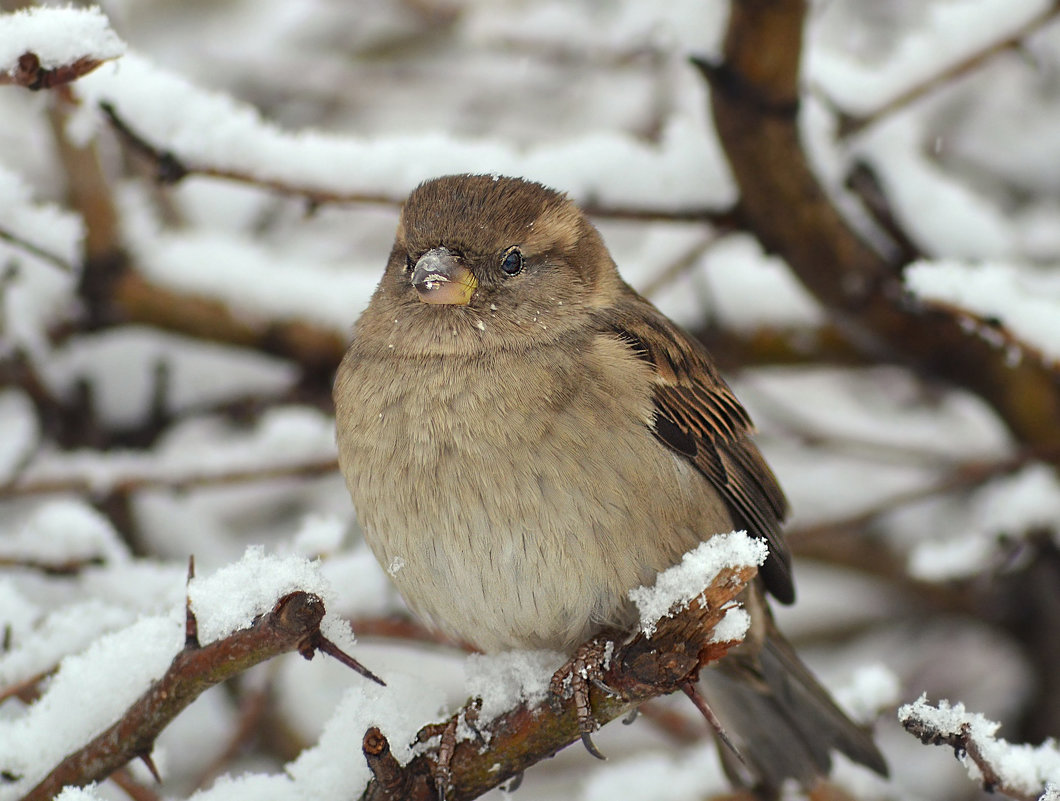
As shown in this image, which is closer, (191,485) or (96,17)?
(96,17)

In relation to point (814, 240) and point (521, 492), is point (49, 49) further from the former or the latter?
point (814, 240)

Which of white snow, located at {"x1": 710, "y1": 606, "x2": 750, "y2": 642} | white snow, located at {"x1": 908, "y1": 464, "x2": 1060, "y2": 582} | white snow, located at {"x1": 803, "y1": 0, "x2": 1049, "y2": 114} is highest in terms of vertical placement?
white snow, located at {"x1": 803, "y1": 0, "x2": 1049, "y2": 114}

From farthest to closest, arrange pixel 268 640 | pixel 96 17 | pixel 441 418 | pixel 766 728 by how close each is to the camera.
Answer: pixel 766 728, pixel 441 418, pixel 96 17, pixel 268 640

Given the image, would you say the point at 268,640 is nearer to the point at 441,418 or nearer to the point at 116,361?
the point at 441,418

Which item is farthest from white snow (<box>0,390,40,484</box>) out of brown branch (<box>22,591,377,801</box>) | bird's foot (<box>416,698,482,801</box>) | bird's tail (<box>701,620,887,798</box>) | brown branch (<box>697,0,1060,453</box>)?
brown branch (<box>697,0,1060,453</box>)

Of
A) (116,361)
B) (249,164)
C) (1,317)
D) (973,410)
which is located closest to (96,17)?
(249,164)

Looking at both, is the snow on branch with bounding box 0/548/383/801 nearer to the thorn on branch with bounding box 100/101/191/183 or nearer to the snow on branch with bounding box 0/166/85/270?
the snow on branch with bounding box 0/166/85/270
